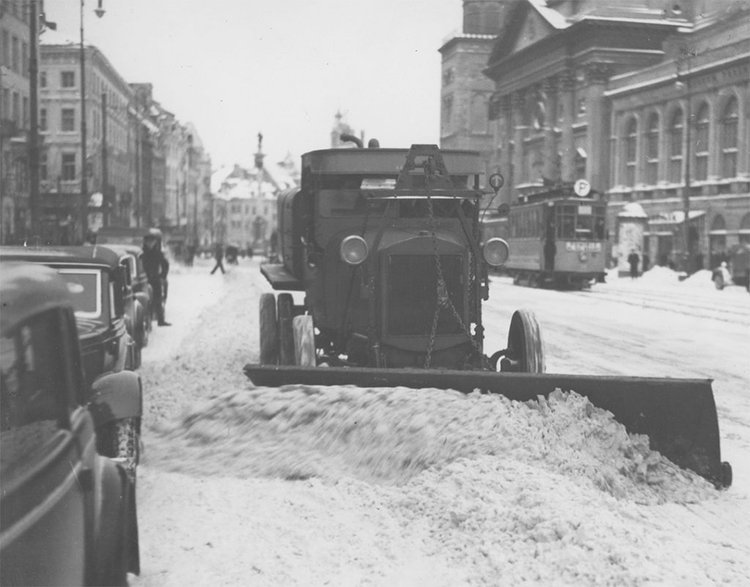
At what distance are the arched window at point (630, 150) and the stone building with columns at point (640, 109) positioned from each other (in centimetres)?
6

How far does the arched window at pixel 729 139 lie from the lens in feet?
178

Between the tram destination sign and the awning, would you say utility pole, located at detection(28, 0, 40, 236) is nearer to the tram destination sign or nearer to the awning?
the tram destination sign

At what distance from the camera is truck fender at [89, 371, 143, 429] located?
415 centimetres

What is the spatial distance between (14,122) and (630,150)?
38.6 metres

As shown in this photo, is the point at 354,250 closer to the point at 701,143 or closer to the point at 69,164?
the point at 69,164

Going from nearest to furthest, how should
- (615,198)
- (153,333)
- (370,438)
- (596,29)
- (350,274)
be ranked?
(370,438) → (350,274) → (153,333) → (615,198) → (596,29)

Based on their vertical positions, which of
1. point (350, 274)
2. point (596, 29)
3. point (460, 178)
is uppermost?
point (596, 29)

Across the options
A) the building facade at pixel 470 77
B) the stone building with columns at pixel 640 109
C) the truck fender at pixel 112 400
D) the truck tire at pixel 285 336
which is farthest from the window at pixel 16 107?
the building facade at pixel 470 77

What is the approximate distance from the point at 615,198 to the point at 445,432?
210ft

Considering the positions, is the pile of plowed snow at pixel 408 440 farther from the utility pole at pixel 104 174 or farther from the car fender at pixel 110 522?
the utility pole at pixel 104 174

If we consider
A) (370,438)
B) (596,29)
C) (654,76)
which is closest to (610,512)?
(370,438)

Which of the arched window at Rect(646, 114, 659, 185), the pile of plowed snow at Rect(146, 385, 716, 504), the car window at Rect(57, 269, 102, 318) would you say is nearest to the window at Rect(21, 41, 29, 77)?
the arched window at Rect(646, 114, 659, 185)

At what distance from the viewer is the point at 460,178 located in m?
11.1

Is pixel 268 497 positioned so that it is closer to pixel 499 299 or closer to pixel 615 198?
pixel 499 299
